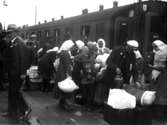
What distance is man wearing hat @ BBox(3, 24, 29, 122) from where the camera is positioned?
627 centimetres

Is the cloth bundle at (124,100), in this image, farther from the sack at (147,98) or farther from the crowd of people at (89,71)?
the crowd of people at (89,71)

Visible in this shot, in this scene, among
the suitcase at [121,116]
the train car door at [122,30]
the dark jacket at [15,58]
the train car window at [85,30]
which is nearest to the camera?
the suitcase at [121,116]

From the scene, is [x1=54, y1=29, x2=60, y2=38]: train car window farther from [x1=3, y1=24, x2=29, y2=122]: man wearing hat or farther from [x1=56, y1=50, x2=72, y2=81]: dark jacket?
[x1=3, y1=24, x2=29, y2=122]: man wearing hat

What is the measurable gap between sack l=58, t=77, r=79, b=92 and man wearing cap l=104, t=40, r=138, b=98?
77 cm

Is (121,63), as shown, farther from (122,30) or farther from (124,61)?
(122,30)

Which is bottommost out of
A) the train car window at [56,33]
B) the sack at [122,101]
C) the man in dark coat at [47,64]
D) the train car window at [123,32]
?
the sack at [122,101]

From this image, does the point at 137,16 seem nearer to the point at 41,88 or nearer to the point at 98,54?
the point at 98,54

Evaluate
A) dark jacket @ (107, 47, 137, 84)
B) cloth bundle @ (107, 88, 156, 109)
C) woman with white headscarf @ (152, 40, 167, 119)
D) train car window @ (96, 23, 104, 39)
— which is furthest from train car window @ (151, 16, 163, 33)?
cloth bundle @ (107, 88, 156, 109)

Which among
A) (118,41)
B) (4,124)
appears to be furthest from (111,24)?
(4,124)

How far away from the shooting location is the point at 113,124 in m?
5.25

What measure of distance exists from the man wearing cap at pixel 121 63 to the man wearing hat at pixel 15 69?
180cm

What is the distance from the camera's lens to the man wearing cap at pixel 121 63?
6711mm

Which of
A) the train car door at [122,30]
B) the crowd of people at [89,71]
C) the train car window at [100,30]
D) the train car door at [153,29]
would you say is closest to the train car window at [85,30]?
the train car window at [100,30]

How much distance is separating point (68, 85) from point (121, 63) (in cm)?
136
